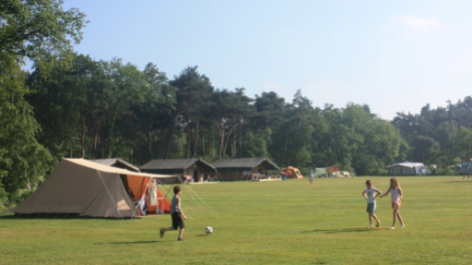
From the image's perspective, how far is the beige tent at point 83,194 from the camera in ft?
70.0

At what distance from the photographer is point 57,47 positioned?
24406 millimetres

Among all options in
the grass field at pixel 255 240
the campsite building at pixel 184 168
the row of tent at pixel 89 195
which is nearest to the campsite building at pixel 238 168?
the campsite building at pixel 184 168

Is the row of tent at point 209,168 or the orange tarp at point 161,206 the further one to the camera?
the row of tent at point 209,168

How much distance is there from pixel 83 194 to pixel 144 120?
62.6 metres

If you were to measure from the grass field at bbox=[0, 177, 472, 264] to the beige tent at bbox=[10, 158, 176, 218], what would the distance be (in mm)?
975

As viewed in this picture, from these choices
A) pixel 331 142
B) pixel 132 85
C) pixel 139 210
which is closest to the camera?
pixel 139 210

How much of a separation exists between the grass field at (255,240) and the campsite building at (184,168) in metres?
51.6

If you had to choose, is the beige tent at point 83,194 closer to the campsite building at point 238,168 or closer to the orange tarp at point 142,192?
the orange tarp at point 142,192

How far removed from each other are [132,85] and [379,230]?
66067 millimetres

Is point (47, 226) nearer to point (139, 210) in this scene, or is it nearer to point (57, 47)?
point (139, 210)

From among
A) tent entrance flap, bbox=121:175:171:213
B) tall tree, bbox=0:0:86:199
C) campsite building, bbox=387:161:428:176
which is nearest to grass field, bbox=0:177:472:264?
tent entrance flap, bbox=121:175:171:213

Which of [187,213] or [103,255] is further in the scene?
[187,213]

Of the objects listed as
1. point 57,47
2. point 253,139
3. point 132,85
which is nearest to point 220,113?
point 253,139

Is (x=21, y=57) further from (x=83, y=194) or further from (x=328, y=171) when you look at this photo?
(x=328, y=171)
